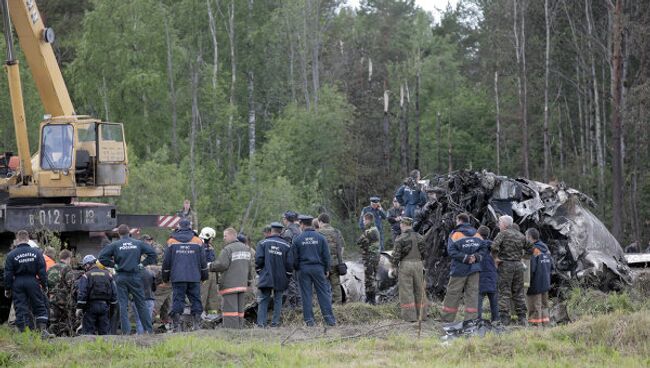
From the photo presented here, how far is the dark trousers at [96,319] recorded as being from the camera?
16.7 m

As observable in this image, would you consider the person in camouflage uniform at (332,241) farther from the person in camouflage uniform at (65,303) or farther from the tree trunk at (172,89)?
the tree trunk at (172,89)

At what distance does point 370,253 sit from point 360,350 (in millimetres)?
5921

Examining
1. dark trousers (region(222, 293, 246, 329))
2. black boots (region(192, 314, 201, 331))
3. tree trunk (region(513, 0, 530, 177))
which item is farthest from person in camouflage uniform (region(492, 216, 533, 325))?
tree trunk (region(513, 0, 530, 177))

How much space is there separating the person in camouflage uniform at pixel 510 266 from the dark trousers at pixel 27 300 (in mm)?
7315

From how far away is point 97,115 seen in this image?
133 feet

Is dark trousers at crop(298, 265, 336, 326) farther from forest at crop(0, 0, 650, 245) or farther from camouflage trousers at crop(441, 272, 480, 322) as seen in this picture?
forest at crop(0, 0, 650, 245)

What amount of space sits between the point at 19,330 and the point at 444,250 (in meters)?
8.57

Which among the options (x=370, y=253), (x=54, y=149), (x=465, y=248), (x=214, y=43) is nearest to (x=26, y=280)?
(x=370, y=253)

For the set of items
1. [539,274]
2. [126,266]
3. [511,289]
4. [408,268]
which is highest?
[126,266]

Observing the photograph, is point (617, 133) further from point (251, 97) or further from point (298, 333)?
point (298, 333)

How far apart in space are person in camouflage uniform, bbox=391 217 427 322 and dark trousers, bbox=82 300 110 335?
4920 millimetres

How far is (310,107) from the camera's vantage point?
43344 mm

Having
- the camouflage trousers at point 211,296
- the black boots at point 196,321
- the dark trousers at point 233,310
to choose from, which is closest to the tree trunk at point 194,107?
the camouflage trousers at point 211,296

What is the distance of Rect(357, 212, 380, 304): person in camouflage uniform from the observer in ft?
66.2
